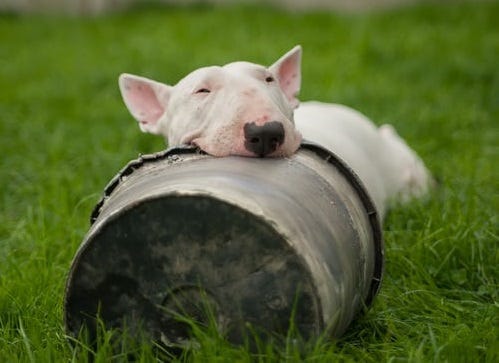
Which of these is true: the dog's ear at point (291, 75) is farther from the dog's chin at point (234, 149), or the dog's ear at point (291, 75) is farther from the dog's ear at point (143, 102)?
the dog's chin at point (234, 149)

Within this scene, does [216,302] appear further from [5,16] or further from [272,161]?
[5,16]

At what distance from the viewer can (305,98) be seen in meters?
6.75

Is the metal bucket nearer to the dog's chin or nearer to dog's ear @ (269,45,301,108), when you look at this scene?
the dog's chin

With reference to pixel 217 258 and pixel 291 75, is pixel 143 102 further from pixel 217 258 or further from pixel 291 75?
pixel 217 258

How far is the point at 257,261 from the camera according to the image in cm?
235

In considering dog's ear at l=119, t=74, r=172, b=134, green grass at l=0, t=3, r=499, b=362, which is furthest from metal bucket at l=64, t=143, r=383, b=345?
dog's ear at l=119, t=74, r=172, b=134

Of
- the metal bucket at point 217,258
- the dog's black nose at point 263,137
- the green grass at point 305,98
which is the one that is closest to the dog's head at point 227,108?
the dog's black nose at point 263,137

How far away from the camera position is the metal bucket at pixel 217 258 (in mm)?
2328

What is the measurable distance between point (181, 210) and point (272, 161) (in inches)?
16.9

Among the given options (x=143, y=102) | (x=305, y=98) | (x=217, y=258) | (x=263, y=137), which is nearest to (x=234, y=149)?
(x=263, y=137)

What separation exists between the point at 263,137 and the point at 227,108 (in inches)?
7.9

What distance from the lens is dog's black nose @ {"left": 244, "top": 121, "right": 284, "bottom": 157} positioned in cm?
269

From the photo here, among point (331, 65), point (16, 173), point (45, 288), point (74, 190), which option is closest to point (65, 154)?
point (16, 173)

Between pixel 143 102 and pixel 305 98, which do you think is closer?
pixel 143 102
